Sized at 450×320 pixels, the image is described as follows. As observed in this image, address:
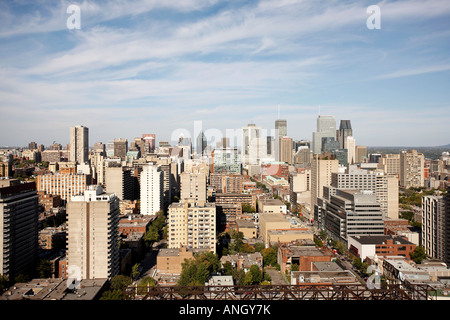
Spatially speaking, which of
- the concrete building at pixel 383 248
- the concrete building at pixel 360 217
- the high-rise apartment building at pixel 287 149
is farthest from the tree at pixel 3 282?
the high-rise apartment building at pixel 287 149

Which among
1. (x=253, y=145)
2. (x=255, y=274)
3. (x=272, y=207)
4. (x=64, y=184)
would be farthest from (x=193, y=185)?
(x=253, y=145)

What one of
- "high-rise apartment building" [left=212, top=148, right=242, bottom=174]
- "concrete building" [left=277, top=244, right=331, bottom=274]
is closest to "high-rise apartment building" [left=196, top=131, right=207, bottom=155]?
"high-rise apartment building" [left=212, top=148, right=242, bottom=174]

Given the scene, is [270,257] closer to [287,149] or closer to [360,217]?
[360,217]

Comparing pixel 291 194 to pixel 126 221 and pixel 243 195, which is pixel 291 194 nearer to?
pixel 243 195

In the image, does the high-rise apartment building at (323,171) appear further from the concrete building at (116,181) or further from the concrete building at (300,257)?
the concrete building at (116,181)

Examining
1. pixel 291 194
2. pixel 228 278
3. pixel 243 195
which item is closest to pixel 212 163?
pixel 291 194

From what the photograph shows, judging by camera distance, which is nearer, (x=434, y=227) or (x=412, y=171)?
(x=434, y=227)
